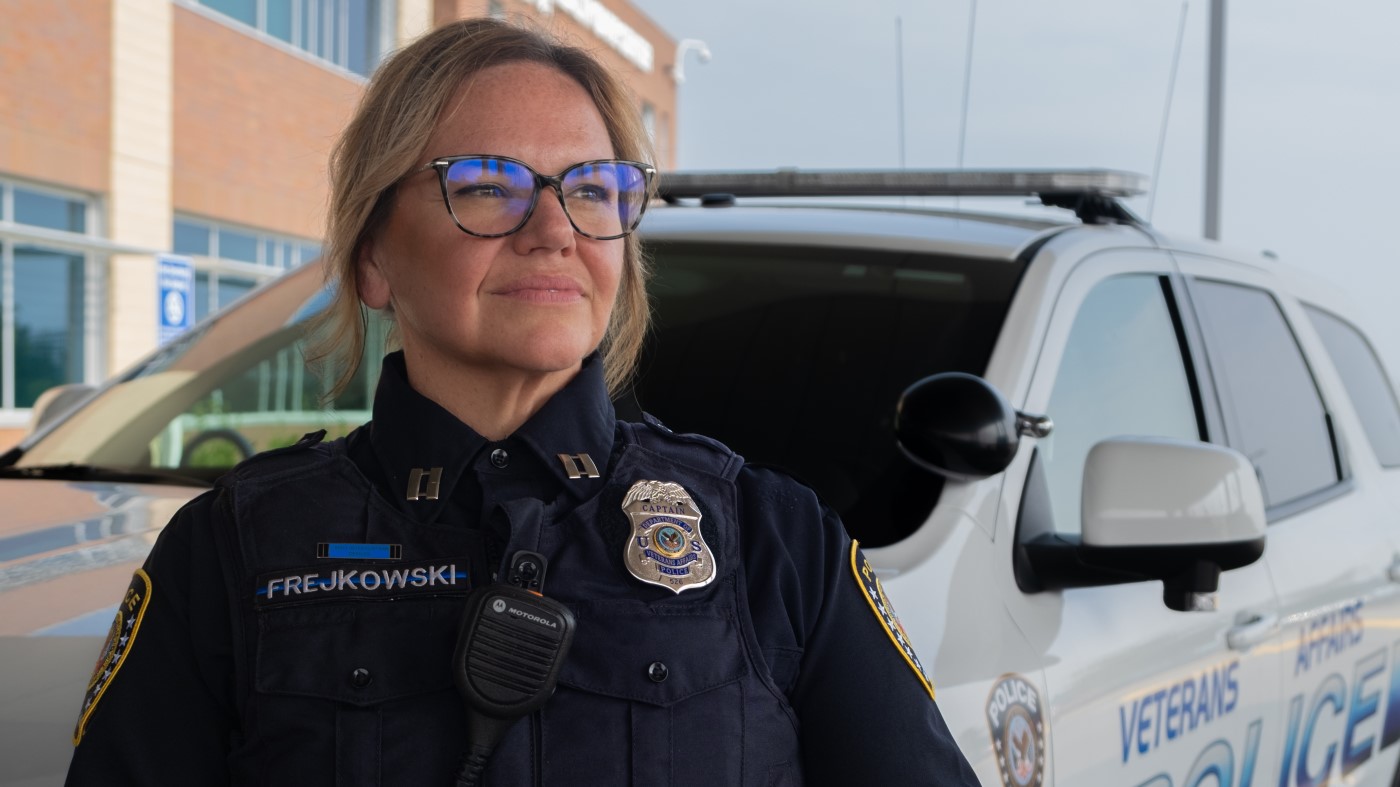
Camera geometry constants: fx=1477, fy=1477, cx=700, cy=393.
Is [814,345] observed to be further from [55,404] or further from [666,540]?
[55,404]

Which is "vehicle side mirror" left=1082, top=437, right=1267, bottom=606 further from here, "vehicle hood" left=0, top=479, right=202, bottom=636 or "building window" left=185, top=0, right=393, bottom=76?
"building window" left=185, top=0, right=393, bottom=76

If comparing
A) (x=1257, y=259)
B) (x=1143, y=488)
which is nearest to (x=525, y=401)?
(x=1143, y=488)

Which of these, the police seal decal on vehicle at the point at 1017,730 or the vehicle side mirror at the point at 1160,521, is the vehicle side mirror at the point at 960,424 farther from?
the police seal decal on vehicle at the point at 1017,730

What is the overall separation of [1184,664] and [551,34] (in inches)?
61.0

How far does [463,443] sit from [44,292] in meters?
14.9

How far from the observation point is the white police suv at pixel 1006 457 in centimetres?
204

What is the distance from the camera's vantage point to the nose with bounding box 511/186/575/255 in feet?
4.84

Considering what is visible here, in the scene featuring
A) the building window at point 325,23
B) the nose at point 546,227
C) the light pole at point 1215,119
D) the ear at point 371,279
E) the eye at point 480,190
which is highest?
the building window at point 325,23

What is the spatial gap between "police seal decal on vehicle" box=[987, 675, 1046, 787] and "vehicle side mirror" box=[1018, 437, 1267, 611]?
0.24 m

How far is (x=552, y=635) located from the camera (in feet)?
Answer: 4.21

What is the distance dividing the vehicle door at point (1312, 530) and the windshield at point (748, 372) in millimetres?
818

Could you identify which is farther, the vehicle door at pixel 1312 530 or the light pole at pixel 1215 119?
the light pole at pixel 1215 119

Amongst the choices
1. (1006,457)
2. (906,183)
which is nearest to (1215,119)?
(906,183)

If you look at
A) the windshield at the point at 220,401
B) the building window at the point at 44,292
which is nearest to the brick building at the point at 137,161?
the building window at the point at 44,292
